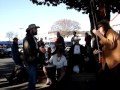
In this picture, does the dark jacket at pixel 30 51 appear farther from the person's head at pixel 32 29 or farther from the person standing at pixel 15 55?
the person standing at pixel 15 55

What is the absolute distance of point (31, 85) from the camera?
27.4ft

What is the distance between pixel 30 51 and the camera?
837 cm

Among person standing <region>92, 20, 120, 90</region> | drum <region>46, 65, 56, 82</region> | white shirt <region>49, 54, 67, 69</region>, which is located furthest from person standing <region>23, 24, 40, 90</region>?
person standing <region>92, 20, 120, 90</region>

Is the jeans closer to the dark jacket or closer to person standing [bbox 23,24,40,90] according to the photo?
person standing [bbox 23,24,40,90]

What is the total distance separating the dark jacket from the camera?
8.34 m

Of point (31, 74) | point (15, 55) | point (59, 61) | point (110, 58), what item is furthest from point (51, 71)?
point (110, 58)

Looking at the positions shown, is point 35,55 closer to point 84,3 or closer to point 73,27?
point 84,3

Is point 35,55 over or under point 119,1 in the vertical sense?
under

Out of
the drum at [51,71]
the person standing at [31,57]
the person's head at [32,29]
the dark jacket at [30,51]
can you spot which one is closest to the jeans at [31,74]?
the person standing at [31,57]

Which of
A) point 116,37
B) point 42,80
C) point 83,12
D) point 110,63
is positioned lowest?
point 42,80

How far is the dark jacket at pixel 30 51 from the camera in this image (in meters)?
8.34

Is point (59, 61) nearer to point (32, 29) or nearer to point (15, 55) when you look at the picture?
point (32, 29)

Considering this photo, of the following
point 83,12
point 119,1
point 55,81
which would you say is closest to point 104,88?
point 55,81

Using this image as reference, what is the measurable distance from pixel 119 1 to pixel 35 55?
14.1 m
